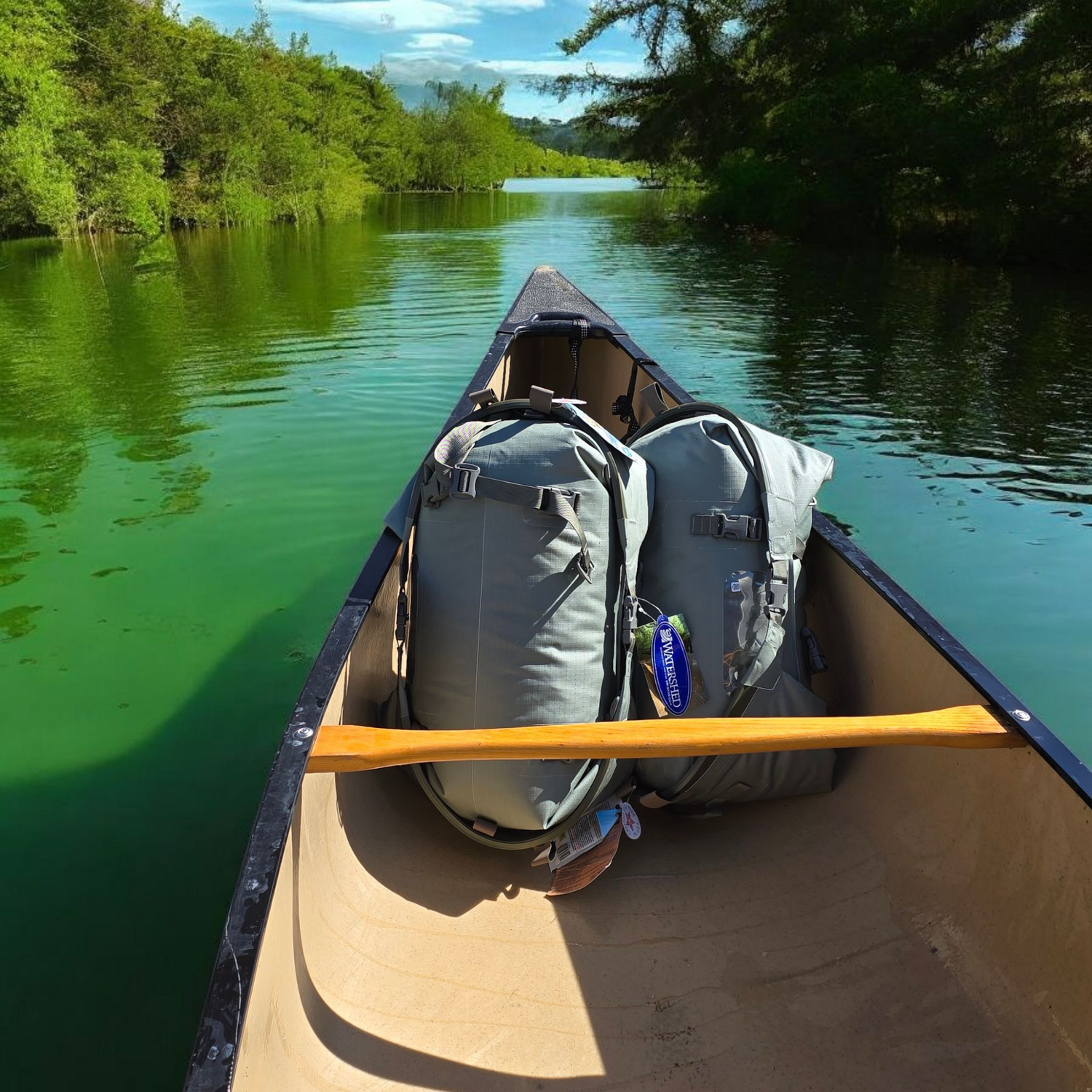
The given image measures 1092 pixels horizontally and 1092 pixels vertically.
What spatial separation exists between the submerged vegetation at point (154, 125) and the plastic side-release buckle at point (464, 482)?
18.9 meters

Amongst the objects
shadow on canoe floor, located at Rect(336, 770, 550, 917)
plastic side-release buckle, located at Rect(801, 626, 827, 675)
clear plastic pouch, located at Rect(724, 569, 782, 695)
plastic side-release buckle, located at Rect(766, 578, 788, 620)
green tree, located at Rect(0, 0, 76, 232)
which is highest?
green tree, located at Rect(0, 0, 76, 232)

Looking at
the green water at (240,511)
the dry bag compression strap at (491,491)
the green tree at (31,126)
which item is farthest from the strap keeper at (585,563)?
the green tree at (31,126)

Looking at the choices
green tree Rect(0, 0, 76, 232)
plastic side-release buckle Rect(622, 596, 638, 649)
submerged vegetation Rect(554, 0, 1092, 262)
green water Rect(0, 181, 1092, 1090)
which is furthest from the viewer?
green tree Rect(0, 0, 76, 232)

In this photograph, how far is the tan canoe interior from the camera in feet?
4.51

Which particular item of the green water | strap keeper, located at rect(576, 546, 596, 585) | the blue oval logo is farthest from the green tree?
the blue oval logo

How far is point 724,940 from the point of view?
171cm

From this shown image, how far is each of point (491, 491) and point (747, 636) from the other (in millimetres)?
667

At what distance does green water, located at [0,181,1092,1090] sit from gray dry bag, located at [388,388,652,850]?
867mm

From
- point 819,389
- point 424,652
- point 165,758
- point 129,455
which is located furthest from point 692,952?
point 819,389

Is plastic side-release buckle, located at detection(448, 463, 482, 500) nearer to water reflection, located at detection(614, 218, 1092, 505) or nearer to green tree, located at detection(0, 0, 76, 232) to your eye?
water reflection, located at detection(614, 218, 1092, 505)

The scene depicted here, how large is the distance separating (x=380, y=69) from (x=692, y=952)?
204 ft

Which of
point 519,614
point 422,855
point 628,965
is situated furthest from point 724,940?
point 519,614

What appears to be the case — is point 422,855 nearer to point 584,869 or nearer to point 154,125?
point 584,869

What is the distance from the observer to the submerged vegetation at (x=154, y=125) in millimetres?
16703
